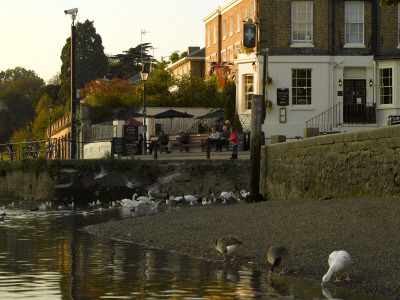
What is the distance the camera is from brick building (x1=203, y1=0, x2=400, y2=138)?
41906mm

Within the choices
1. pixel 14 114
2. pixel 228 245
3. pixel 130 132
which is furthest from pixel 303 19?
pixel 14 114

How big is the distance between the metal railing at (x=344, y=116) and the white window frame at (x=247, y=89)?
444 cm

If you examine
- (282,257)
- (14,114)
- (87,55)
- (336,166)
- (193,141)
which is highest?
(87,55)

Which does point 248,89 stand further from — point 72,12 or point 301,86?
point 72,12

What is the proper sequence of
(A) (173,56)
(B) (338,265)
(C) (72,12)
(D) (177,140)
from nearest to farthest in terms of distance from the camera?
(B) (338,265) → (C) (72,12) → (D) (177,140) → (A) (173,56)

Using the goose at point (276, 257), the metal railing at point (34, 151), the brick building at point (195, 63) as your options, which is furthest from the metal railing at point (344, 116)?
the brick building at point (195, 63)

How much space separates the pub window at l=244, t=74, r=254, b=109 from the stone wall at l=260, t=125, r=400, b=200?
66.8 feet

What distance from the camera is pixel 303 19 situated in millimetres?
42188

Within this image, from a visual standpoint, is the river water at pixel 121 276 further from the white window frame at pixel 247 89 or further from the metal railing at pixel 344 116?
the white window frame at pixel 247 89

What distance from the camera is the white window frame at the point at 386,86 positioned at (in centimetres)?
4206

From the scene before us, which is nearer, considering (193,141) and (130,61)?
(193,141)

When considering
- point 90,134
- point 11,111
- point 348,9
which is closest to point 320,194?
point 348,9

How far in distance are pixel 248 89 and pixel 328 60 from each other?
16.5 ft

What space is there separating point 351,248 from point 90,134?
4479cm
